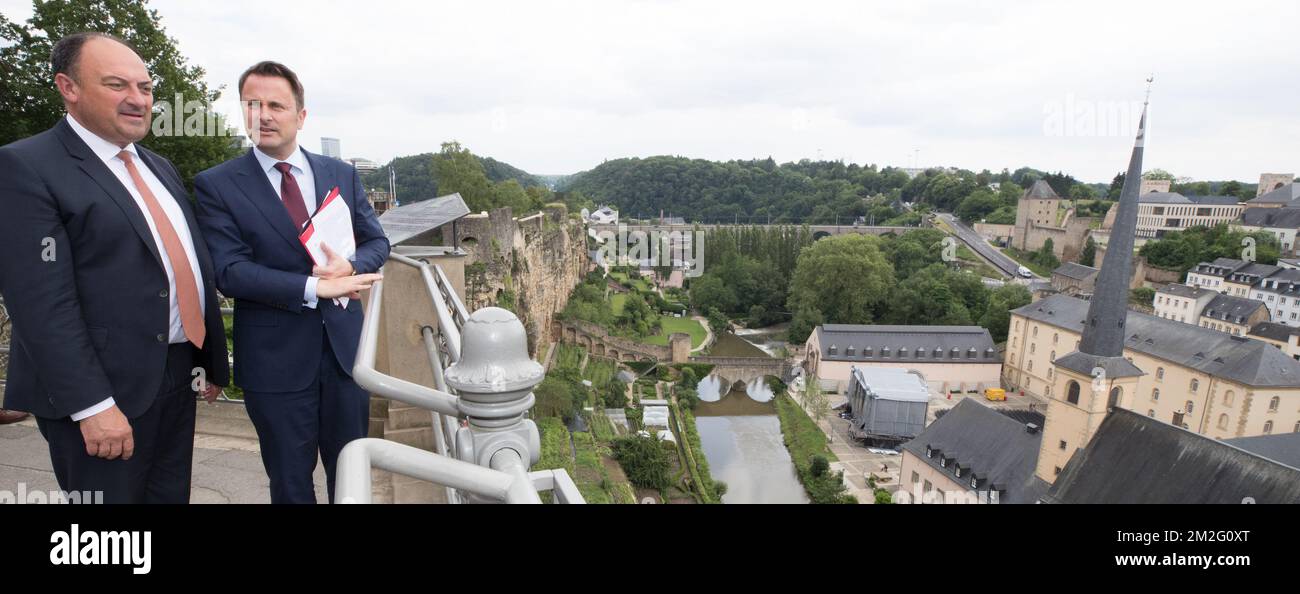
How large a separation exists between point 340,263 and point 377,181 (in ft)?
223

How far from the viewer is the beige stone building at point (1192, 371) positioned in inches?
914

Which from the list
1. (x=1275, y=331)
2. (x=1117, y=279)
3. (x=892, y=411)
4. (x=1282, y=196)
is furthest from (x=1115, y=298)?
(x=1282, y=196)

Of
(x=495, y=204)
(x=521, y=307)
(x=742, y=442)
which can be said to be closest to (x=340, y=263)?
(x=521, y=307)

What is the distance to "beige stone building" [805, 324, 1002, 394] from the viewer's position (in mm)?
31266

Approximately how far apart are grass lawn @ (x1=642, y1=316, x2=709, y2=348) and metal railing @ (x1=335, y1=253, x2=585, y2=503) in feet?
111

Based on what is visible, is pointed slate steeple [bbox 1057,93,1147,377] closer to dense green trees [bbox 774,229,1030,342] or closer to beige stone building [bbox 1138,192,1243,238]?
dense green trees [bbox 774,229,1030,342]

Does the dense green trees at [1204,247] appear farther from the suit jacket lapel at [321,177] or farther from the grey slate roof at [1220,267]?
the suit jacket lapel at [321,177]

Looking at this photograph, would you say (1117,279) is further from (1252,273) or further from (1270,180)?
(1270,180)

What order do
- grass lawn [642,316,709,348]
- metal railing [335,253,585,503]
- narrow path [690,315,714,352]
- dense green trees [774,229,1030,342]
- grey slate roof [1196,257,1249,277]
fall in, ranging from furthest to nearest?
1. grey slate roof [1196,257,1249,277]
2. dense green trees [774,229,1030,342]
3. narrow path [690,315,714,352]
4. grass lawn [642,316,709,348]
5. metal railing [335,253,585,503]

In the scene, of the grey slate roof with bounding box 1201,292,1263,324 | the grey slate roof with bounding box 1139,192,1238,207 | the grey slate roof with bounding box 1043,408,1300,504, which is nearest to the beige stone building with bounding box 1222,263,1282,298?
the grey slate roof with bounding box 1201,292,1263,324

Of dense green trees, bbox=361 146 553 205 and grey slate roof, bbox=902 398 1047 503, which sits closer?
grey slate roof, bbox=902 398 1047 503

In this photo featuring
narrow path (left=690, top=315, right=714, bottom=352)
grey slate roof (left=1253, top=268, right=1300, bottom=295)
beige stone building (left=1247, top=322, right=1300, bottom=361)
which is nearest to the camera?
beige stone building (left=1247, top=322, right=1300, bottom=361)

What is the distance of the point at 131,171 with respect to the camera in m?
2.11
